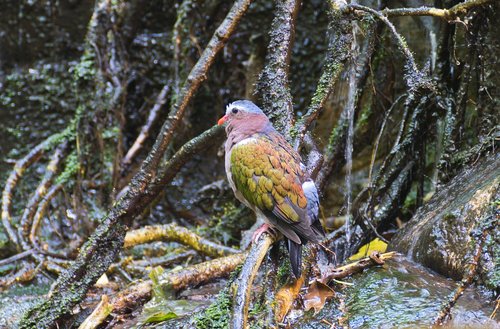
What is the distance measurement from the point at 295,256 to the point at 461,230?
116 centimetres

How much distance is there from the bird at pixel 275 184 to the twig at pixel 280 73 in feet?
0.68

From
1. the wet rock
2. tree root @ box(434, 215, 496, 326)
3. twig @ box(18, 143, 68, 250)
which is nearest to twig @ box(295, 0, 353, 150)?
the wet rock

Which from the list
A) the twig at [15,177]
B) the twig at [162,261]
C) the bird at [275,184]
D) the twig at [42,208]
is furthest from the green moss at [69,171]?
the bird at [275,184]

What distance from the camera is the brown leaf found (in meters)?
3.51

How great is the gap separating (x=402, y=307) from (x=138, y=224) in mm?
4779

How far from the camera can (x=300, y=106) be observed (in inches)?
308

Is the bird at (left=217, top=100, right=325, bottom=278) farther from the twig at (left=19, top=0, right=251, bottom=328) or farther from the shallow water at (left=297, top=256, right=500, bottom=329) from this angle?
the twig at (left=19, top=0, right=251, bottom=328)

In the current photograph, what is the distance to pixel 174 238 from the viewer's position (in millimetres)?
5934

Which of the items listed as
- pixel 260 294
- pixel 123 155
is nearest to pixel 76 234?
pixel 123 155

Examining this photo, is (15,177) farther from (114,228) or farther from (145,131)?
(114,228)

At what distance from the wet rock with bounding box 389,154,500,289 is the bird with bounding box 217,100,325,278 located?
76 cm

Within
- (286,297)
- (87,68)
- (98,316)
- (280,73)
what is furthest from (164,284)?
(87,68)

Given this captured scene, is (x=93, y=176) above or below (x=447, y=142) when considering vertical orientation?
below

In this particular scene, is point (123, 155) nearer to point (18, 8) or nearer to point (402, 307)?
point (18, 8)
